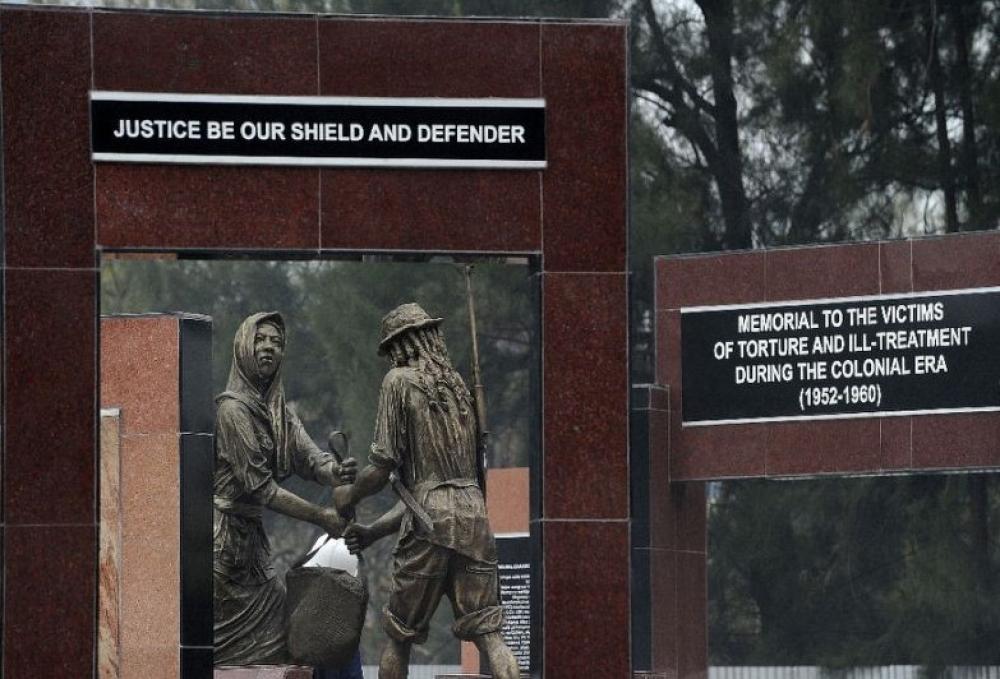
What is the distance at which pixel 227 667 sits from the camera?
15195 millimetres

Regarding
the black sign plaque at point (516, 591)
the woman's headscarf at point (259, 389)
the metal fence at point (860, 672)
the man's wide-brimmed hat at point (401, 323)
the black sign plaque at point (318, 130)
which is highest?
the black sign plaque at point (318, 130)

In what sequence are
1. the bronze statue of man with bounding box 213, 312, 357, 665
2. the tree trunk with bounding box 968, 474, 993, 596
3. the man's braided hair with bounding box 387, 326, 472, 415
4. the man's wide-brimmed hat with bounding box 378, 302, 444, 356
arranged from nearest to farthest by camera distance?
the man's braided hair with bounding box 387, 326, 472, 415 → the man's wide-brimmed hat with bounding box 378, 302, 444, 356 → the bronze statue of man with bounding box 213, 312, 357, 665 → the tree trunk with bounding box 968, 474, 993, 596

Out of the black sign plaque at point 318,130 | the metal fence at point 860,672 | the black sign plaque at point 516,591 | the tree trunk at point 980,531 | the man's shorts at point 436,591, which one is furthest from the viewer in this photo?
the tree trunk at point 980,531

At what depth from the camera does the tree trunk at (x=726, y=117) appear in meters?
34.2

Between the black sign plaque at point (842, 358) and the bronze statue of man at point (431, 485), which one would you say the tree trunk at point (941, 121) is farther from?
the bronze statue of man at point (431, 485)

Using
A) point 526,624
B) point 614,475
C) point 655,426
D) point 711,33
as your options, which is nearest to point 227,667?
point 614,475

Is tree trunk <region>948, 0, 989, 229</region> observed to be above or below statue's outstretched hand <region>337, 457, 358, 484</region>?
above

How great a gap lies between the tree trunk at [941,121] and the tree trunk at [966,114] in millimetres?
188

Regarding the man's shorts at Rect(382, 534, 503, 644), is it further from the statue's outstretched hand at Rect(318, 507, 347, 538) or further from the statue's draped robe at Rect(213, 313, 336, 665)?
the statue's draped robe at Rect(213, 313, 336, 665)

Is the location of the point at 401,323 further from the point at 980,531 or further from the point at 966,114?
the point at 966,114

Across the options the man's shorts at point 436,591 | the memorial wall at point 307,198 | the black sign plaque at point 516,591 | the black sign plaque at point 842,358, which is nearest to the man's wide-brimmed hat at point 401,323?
the memorial wall at point 307,198

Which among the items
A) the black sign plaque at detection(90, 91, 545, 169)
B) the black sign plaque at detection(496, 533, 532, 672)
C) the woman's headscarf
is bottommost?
the black sign plaque at detection(496, 533, 532, 672)

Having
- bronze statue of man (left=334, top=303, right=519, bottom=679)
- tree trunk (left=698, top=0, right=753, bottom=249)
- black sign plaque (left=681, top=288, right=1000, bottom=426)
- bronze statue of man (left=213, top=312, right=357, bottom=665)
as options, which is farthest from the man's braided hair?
tree trunk (left=698, top=0, right=753, bottom=249)

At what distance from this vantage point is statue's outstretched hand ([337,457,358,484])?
15.1 metres
